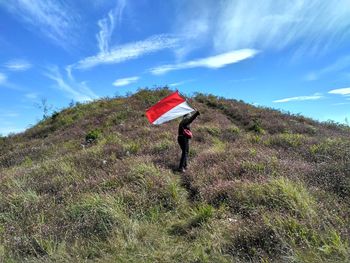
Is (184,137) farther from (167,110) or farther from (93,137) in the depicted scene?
(93,137)

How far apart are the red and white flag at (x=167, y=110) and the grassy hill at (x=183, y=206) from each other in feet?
4.61

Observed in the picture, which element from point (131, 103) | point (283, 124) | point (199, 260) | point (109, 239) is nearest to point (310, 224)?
point (199, 260)

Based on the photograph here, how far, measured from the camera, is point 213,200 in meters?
7.83

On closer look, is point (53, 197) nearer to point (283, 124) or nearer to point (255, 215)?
point (255, 215)

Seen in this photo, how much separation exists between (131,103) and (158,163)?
45.3 feet

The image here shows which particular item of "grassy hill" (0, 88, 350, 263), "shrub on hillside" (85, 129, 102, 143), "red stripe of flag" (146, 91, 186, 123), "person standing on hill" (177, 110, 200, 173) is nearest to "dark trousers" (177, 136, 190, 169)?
"person standing on hill" (177, 110, 200, 173)

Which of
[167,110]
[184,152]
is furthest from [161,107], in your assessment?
[184,152]

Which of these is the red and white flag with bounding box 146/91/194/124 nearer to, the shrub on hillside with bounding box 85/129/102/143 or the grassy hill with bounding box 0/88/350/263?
the grassy hill with bounding box 0/88/350/263

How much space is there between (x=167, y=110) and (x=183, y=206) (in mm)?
3937

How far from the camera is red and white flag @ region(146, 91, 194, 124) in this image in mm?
10891

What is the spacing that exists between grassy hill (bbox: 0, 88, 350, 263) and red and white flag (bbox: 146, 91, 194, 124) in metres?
1.41

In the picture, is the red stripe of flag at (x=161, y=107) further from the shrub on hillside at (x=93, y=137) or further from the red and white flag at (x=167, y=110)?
the shrub on hillside at (x=93, y=137)

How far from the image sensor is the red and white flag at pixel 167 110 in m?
10.9

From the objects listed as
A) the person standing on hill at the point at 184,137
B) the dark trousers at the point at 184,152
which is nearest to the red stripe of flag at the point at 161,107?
the person standing on hill at the point at 184,137
